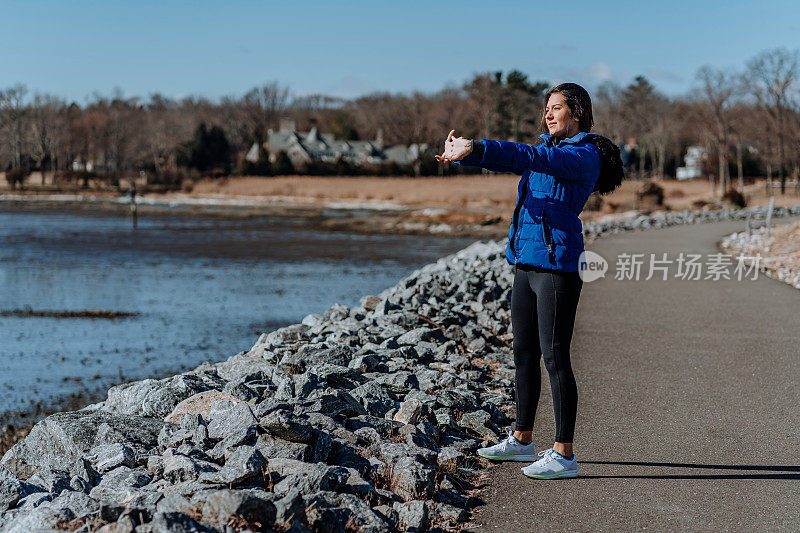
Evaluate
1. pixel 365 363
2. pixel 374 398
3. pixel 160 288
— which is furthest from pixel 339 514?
pixel 160 288

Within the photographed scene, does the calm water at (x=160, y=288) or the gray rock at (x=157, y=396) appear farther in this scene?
the calm water at (x=160, y=288)

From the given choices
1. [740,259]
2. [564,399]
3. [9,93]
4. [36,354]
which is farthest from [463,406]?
[9,93]

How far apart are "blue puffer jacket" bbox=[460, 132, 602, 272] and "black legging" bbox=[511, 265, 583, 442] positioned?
0.09m

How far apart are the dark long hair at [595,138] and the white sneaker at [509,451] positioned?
1435 millimetres

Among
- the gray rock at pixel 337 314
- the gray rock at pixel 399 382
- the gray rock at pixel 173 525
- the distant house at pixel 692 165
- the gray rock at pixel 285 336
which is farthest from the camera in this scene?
the distant house at pixel 692 165

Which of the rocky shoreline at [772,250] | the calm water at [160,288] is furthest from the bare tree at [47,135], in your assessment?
the rocky shoreline at [772,250]

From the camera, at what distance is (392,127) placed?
10306 cm

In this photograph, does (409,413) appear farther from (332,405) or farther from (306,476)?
(306,476)

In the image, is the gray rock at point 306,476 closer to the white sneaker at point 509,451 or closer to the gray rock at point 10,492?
the white sneaker at point 509,451

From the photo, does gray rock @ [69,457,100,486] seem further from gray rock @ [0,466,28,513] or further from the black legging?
the black legging

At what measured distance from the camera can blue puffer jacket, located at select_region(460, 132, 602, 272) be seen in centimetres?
409

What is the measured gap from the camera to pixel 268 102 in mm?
120562

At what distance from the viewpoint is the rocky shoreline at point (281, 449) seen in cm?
350

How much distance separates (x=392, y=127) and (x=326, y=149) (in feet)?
28.3
